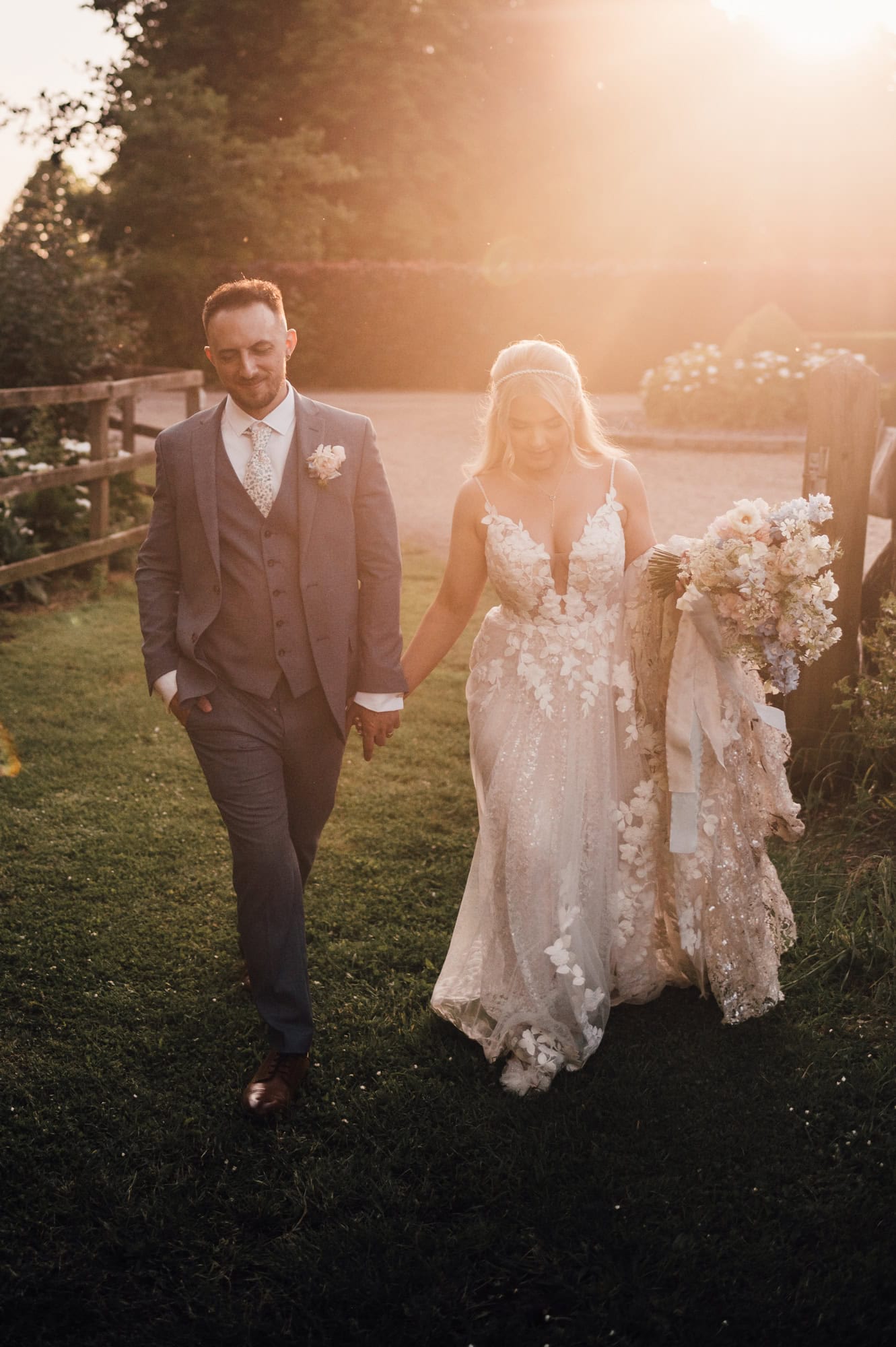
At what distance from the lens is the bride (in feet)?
11.1

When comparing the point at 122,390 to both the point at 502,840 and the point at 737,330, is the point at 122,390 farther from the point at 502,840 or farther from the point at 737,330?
the point at 737,330

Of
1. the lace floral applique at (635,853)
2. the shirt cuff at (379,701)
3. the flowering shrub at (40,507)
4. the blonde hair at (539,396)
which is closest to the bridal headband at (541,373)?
the blonde hair at (539,396)

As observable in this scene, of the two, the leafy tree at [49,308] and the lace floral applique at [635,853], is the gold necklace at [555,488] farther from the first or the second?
the leafy tree at [49,308]

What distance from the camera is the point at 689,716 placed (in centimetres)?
338

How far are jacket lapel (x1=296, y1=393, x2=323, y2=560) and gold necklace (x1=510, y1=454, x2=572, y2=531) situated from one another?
636mm

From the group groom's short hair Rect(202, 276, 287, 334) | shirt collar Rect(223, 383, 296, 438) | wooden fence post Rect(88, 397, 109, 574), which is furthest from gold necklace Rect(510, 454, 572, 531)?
wooden fence post Rect(88, 397, 109, 574)

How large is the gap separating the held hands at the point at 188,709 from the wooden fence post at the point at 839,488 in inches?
108

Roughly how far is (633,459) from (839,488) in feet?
30.0

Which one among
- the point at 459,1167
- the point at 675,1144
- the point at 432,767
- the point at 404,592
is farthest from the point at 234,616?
the point at 404,592

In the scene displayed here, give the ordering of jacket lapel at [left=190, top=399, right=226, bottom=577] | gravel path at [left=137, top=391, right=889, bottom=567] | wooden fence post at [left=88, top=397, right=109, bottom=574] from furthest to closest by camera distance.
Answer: gravel path at [left=137, top=391, right=889, bottom=567], wooden fence post at [left=88, top=397, right=109, bottom=574], jacket lapel at [left=190, top=399, right=226, bottom=577]

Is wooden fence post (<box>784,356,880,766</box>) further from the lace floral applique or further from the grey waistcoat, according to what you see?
the grey waistcoat

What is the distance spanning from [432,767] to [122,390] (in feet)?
16.1

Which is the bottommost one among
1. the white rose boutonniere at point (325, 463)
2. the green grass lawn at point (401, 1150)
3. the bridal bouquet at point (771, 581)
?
the green grass lawn at point (401, 1150)

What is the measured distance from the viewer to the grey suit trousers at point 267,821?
3.25 m
